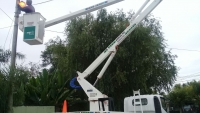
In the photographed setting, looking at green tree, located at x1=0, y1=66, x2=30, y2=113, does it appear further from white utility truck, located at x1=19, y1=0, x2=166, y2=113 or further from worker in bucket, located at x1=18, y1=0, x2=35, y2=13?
worker in bucket, located at x1=18, y1=0, x2=35, y2=13

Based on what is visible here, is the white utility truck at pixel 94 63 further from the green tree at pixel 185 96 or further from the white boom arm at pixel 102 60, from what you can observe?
the green tree at pixel 185 96

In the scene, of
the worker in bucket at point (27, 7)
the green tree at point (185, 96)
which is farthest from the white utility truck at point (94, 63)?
the green tree at point (185, 96)

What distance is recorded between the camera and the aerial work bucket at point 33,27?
25.6ft

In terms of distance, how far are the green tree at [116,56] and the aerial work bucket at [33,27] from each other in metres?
7.19

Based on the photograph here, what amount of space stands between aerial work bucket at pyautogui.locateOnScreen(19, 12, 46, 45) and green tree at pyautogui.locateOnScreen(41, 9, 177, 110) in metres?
7.19

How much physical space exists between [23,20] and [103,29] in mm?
8175

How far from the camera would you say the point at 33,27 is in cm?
799

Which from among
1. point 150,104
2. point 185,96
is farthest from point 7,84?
point 185,96

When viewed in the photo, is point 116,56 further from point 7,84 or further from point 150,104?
point 7,84

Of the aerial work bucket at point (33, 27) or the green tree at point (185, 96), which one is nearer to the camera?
the aerial work bucket at point (33, 27)

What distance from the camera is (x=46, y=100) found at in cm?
1541

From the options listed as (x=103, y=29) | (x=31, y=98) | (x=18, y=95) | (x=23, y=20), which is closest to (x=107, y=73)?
(x=103, y=29)

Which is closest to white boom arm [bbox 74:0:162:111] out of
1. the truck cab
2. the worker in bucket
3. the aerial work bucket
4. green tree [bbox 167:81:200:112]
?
the aerial work bucket

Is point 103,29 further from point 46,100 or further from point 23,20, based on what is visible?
point 23,20
